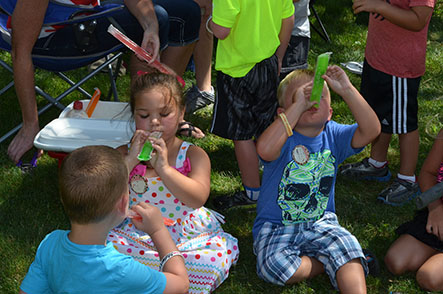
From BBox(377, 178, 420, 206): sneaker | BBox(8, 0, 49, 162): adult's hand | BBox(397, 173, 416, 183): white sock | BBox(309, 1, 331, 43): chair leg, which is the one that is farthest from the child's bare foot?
BBox(309, 1, 331, 43): chair leg

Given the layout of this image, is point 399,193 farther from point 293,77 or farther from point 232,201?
point 293,77

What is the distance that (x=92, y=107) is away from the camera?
3.76 metres

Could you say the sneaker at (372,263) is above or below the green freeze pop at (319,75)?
below

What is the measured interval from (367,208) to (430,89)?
1.99 metres

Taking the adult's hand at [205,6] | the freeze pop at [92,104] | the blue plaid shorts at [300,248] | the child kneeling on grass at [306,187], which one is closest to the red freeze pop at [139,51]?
the freeze pop at [92,104]

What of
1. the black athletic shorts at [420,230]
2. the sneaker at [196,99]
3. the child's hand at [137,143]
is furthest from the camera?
the sneaker at [196,99]

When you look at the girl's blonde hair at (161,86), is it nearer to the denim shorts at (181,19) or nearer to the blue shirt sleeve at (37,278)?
the blue shirt sleeve at (37,278)

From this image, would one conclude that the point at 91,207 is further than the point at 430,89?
No

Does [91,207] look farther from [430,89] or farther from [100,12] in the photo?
[430,89]

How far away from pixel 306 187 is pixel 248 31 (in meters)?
0.93

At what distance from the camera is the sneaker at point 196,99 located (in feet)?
15.6

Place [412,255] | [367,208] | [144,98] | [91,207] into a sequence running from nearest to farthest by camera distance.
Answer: [91,207] < [144,98] < [412,255] < [367,208]

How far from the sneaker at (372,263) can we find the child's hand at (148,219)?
48.6 inches

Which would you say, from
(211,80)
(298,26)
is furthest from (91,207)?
(211,80)
